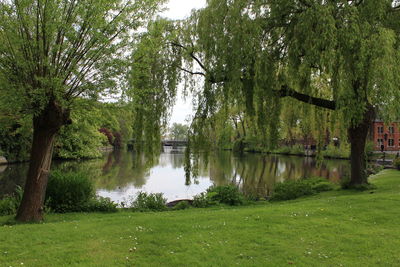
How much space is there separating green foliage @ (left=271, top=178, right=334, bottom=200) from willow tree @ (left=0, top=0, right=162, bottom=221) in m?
8.06

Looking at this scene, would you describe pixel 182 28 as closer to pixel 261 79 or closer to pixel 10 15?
pixel 261 79

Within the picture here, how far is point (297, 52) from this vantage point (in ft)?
33.1

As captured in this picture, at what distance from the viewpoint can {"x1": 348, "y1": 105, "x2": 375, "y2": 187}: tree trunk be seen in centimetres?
1206

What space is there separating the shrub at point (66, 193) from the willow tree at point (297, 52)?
495 centimetres

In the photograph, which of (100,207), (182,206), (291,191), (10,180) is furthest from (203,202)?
(10,180)

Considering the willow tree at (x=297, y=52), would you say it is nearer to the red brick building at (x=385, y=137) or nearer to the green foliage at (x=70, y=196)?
the green foliage at (x=70, y=196)

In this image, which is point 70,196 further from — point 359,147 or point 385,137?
point 385,137

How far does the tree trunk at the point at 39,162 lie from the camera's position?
8242mm

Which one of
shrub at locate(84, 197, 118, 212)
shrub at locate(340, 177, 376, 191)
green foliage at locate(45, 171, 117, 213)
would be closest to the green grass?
shrub at locate(84, 197, 118, 212)

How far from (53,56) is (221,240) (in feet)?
→ 19.5

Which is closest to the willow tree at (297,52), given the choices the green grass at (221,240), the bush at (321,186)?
the bush at (321,186)

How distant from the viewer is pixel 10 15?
7469 millimetres

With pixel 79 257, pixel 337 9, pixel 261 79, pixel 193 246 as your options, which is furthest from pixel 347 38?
pixel 79 257

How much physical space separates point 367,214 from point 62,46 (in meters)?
8.16
